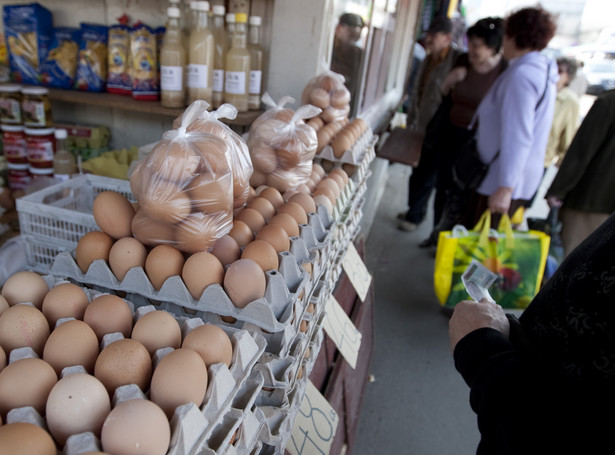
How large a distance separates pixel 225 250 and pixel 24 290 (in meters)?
0.44

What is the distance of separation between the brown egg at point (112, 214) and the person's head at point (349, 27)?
2.14 m

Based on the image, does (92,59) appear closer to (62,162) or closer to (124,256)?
(62,162)

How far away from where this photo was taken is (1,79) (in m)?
2.58

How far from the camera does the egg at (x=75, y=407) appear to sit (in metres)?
0.64

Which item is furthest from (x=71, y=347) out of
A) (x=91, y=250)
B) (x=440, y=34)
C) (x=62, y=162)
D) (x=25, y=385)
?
(x=440, y=34)

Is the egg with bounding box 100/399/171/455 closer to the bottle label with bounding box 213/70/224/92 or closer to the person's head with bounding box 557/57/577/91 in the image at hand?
the bottle label with bounding box 213/70/224/92

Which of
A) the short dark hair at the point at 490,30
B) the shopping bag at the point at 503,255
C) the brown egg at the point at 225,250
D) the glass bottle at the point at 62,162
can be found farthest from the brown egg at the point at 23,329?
the short dark hair at the point at 490,30

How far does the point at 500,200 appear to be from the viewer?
2.95m

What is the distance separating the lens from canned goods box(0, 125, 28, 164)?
2.19 m

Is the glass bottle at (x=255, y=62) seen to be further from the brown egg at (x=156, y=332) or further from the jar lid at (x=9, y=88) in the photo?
the brown egg at (x=156, y=332)

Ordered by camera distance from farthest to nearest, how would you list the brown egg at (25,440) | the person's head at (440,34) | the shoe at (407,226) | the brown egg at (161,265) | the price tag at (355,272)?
the shoe at (407,226) < the person's head at (440,34) < the price tag at (355,272) < the brown egg at (161,265) < the brown egg at (25,440)

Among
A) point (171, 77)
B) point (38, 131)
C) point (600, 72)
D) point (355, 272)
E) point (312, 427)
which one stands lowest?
point (312, 427)

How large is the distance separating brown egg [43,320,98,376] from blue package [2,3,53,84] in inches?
91.5

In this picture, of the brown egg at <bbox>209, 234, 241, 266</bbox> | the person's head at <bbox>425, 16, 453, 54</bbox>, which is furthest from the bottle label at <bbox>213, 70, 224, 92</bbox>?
the person's head at <bbox>425, 16, 453, 54</bbox>
